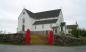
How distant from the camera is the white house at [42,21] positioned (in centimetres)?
5570

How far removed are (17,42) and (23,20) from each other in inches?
1254

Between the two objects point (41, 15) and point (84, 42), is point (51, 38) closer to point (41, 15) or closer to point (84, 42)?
point (84, 42)

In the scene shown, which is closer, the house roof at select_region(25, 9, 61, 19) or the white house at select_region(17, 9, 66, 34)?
the white house at select_region(17, 9, 66, 34)

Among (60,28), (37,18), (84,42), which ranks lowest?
(84,42)

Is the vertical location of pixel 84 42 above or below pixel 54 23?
below

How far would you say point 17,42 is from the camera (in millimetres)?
31359

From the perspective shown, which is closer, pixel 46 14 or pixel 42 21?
pixel 42 21

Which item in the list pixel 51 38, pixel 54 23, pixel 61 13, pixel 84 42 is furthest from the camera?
pixel 61 13

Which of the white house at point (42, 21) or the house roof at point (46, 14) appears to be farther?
the house roof at point (46, 14)

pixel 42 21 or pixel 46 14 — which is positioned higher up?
pixel 46 14

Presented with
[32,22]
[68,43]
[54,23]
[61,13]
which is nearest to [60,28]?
[54,23]

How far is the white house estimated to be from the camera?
2193 inches

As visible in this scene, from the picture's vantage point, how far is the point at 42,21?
60.2 m

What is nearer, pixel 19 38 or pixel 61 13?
pixel 19 38
